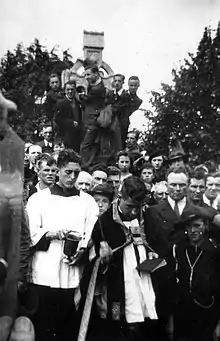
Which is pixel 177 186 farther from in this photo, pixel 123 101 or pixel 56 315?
pixel 123 101

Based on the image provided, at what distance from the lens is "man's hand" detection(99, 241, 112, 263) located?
5.39 m

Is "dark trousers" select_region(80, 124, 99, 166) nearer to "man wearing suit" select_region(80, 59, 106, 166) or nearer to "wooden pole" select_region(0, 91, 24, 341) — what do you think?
"man wearing suit" select_region(80, 59, 106, 166)

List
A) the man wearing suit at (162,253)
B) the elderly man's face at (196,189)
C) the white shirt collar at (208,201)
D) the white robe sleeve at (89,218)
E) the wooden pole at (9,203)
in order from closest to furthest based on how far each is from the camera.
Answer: the wooden pole at (9,203) < the white robe sleeve at (89,218) < the man wearing suit at (162,253) < the elderly man's face at (196,189) < the white shirt collar at (208,201)

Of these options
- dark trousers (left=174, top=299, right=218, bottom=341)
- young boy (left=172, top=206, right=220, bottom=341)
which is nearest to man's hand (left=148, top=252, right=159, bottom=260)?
young boy (left=172, top=206, right=220, bottom=341)

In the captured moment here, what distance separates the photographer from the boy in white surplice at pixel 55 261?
18.0 feet

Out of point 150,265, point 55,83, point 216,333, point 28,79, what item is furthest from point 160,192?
Result: point 28,79

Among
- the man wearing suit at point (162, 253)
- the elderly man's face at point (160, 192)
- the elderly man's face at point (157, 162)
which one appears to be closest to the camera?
the man wearing suit at point (162, 253)

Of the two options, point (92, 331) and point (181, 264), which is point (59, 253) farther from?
point (181, 264)

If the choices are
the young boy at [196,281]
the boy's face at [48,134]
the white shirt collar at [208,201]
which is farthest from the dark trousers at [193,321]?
the boy's face at [48,134]

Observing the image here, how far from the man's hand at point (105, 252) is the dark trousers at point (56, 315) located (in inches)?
14.8

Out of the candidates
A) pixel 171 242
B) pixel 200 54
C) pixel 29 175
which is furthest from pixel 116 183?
pixel 200 54

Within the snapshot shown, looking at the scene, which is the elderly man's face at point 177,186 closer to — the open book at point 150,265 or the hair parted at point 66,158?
the open book at point 150,265

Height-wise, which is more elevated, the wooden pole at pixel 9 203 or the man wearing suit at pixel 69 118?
the man wearing suit at pixel 69 118

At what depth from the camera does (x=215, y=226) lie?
577cm
